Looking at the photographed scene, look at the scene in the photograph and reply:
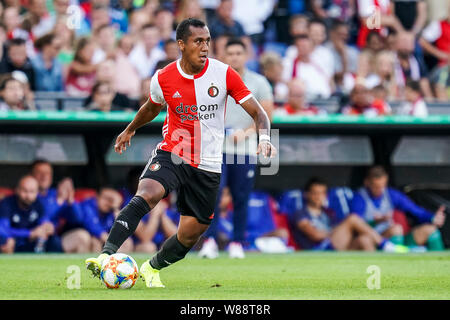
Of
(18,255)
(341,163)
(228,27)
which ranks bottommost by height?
(18,255)

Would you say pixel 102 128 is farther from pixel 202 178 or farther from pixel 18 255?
pixel 202 178

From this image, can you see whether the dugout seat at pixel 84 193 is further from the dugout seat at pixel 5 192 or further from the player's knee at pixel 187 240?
the player's knee at pixel 187 240

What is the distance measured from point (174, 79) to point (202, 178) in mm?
861

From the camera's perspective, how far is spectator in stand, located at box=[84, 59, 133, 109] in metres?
12.9

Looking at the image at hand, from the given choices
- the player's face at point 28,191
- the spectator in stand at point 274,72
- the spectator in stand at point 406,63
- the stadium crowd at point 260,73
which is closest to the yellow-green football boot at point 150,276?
the stadium crowd at point 260,73

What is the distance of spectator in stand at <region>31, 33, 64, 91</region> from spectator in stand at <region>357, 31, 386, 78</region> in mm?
5092

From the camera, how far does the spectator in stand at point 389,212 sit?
13.6 meters

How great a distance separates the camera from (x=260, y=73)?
48.8 ft

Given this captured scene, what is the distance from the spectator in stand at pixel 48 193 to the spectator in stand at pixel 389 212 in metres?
4.23

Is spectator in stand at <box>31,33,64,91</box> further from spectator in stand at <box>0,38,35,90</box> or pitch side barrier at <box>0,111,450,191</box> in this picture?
pitch side barrier at <box>0,111,450,191</box>

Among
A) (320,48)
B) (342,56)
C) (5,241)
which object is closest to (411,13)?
(342,56)
